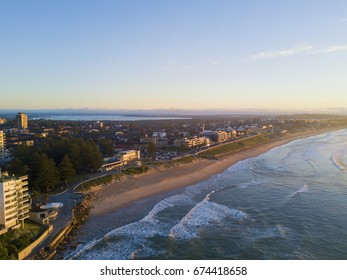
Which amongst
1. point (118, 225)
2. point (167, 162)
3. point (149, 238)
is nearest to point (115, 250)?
A: point (149, 238)

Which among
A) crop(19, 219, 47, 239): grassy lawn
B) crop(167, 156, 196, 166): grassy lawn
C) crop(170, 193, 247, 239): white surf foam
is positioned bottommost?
→ crop(170, 193, 247, 239): white surf foam

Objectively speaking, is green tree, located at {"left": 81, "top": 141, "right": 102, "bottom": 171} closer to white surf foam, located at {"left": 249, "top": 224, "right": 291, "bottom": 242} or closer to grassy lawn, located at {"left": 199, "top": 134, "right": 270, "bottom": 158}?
grassy lawn, located at {"left": 199, "top": 134, "right": 270, "bottom": 158}

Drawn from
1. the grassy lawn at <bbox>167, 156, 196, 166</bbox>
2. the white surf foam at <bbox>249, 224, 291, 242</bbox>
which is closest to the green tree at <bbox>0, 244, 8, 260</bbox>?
the white surf foam at <bbox>249, 224, 291, 242</bbox>

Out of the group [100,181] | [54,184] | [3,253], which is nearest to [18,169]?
[54,184]

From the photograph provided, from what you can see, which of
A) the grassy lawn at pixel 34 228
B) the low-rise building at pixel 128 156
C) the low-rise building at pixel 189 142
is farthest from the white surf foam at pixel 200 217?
the low-rise building at pixel 189 142

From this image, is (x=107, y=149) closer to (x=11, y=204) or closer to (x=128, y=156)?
(x=128, y=156)

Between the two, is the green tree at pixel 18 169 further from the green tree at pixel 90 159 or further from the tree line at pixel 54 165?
the green tree at pixel 90 159

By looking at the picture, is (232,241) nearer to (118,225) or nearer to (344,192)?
(118,225)
